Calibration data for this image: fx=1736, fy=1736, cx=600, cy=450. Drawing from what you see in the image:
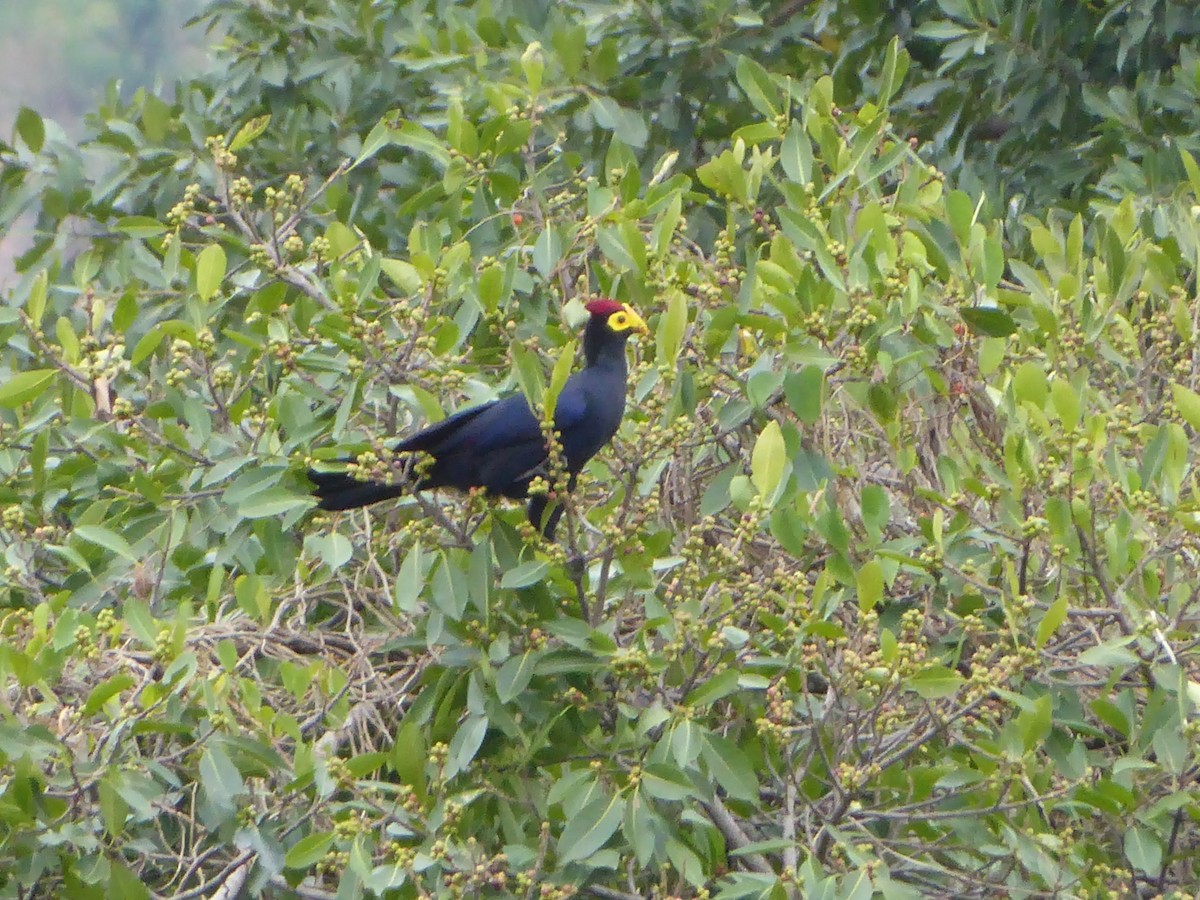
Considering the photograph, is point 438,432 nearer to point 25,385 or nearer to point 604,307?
point 604,307

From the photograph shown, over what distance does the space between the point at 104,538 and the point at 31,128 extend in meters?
2.69

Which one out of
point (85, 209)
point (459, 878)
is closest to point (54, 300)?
point (85, 209)

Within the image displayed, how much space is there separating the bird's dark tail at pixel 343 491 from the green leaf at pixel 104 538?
420mm

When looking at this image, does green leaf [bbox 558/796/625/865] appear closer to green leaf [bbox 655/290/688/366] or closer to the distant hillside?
green leaf [bbox 655/290/688/366]

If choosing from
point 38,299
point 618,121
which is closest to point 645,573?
point 38,299

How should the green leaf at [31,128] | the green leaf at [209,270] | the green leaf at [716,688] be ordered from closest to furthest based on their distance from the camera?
the green leaf at [716,688]
the green leaf at [209,270]
the green leaf at [31,128]

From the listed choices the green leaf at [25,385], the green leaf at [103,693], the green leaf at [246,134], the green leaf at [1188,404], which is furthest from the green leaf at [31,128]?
the green leaf at [1188,404]

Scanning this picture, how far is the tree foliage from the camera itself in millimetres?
3209

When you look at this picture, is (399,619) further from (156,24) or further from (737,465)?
(156,24)

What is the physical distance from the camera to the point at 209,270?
12.9 feet

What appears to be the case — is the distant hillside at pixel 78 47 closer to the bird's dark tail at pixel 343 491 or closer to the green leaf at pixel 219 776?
the bird's dark tail at pixel 343 491

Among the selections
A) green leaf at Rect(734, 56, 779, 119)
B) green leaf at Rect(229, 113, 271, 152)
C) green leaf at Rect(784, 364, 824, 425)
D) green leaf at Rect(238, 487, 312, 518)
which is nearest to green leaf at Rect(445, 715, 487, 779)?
green leaf at Rect(238, 487, 312, 518)

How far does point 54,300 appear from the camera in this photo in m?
5.45

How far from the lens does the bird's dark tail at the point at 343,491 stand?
3727 millimetres
